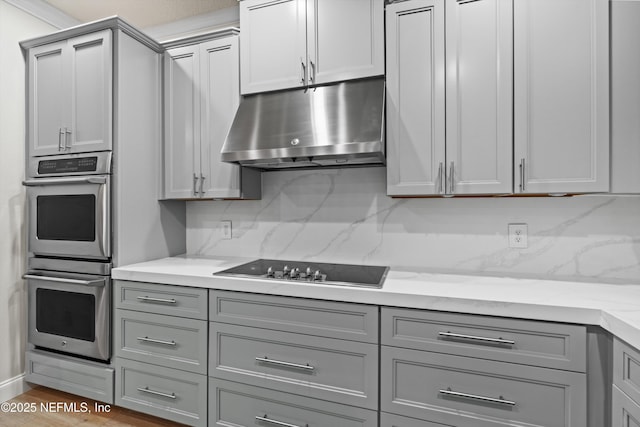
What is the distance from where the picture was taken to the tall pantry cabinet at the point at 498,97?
1.56m

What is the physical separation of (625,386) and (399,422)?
0.83 metres

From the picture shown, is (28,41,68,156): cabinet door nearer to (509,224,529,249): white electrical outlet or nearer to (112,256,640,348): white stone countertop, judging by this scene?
(112,256,640,348): white stone countertop

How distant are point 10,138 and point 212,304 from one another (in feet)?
5.99

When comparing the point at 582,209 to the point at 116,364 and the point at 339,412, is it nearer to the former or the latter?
the point at 339,412

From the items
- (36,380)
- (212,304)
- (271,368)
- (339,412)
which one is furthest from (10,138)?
(339,412)

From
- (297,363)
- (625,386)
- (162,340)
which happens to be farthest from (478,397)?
(162,340)

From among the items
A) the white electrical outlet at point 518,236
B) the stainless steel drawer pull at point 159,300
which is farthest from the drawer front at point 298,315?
the white electrical outlet at point 518,236

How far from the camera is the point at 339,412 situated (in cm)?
161

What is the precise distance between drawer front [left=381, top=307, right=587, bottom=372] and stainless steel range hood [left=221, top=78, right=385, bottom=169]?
0.80 m

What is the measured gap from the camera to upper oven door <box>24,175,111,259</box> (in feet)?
6.85

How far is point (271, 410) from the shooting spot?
174 centimetres

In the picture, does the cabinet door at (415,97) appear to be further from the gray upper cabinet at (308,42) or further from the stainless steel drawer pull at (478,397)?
the stainless steel drawer pull at (478,397)

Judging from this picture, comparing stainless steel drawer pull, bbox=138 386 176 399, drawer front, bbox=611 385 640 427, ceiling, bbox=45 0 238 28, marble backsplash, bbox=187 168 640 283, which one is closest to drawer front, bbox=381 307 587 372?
drawer front, bbox=611 385 640 427

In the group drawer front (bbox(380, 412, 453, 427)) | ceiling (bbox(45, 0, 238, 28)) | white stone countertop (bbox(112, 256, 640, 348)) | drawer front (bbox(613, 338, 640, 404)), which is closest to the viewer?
drawer front (bbox(613, 338, 640, 404))
